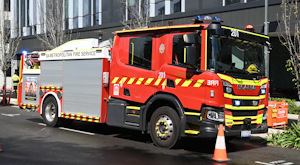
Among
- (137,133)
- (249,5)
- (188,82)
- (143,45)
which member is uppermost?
(249,5)

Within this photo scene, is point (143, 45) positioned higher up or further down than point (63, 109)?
higher up

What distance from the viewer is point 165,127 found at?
8852mm

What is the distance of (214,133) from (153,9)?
17743 millimetres

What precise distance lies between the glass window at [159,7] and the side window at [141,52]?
49.8 ft

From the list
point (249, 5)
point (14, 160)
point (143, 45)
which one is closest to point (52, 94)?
point (143, 45)

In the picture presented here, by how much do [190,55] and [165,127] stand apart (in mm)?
1889

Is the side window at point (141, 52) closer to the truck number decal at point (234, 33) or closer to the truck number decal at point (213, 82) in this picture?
the truck number decal at point (213, 82)

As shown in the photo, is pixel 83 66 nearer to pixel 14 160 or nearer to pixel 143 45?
pixel 143 45

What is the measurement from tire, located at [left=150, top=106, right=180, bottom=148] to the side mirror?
4.12 feet

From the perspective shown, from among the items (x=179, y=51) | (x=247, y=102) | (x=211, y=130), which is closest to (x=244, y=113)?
(x=247, y=102)

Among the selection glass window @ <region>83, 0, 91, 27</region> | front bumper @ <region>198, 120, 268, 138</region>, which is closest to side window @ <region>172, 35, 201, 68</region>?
front bumper @ <region>198, 120, 268, 138</region>

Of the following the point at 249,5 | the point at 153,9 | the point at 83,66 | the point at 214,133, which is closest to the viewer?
the point at 214,133

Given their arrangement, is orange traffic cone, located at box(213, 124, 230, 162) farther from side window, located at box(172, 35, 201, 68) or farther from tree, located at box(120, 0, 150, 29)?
tree, located at box(120, 0, 150, 29)

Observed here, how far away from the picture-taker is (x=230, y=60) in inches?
330
